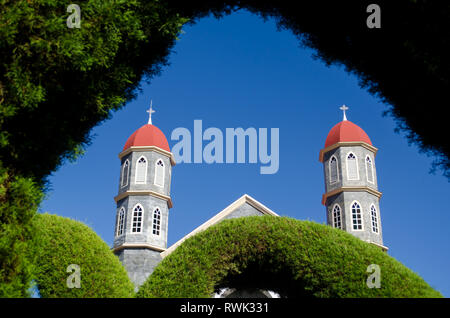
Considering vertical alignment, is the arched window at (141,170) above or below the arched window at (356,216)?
above

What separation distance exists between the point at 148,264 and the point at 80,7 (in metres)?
25.6

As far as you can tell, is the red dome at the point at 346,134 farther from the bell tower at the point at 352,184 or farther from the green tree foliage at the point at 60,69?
the green tree foliage at the point at 60,69

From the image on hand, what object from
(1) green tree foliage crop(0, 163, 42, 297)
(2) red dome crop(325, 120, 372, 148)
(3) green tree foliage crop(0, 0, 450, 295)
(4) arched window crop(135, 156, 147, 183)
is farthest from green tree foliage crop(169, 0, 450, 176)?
(2) red dome crop(325, 120, 372, 148)

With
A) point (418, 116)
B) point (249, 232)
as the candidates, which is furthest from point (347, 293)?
point (418, 116)

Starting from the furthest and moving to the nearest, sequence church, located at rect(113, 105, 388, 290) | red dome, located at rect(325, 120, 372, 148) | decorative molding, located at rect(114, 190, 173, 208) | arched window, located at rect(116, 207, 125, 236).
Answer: red dome, located at rect(325, 120, 372, 148)
decorative molding, located at rect(114, 190, 173, 208)
arched window, located at rect(116, 207, 125, 236)
church, located at rect(113, 105, 388, 290)

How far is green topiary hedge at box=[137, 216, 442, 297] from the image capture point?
5594mm

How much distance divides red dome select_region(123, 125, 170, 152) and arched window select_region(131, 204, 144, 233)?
4787mm

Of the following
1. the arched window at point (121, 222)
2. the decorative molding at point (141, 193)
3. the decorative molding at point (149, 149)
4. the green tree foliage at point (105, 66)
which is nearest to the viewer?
the green tree foliage at point (105, 66)

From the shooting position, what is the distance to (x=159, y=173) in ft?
106

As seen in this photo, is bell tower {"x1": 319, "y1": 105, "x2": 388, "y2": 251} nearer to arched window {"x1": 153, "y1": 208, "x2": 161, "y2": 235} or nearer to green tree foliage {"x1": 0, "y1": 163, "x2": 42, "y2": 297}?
arched window {"x1": 153, "y1": 208, "x2": 161, "y2": 235}

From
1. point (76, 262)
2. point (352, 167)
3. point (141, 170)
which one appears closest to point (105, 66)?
point (76, 262)

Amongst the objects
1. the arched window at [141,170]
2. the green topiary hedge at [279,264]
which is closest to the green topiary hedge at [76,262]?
the green topiary hedge at [279,264]

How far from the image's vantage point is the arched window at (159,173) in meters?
32.2

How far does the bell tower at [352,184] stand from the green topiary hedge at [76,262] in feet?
82.5
